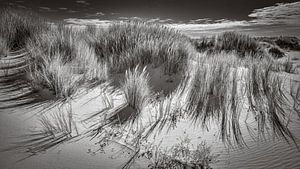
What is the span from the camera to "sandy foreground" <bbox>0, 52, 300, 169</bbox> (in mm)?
1746

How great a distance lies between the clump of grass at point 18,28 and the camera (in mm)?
6457

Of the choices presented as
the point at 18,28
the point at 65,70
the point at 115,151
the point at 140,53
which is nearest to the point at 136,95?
the point at 115,151

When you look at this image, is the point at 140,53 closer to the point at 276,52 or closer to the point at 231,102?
the point at 231,102

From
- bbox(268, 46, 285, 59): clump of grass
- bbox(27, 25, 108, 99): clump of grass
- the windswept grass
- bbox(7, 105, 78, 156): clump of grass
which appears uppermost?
bbox(268, 46, 285, 59): clump of grass

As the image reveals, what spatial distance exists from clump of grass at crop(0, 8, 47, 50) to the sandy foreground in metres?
4.95

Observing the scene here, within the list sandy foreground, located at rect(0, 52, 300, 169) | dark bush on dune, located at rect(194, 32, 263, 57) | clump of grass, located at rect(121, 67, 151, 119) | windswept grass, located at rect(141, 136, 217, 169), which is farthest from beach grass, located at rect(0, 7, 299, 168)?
dark bush on dune, located at rect(194, 32, 263, 57)

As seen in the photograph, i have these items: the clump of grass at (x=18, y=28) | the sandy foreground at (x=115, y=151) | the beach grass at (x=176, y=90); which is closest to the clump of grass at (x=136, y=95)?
the beach grass at (x=176, y=90)

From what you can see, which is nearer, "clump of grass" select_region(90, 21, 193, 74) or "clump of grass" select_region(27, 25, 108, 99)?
"clump of grass" select_region(27, 25, 108, 99)

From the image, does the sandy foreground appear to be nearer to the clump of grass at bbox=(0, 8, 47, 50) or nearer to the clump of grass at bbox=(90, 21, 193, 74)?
the clump of grass at bbox=(90, 21, 193, 74)

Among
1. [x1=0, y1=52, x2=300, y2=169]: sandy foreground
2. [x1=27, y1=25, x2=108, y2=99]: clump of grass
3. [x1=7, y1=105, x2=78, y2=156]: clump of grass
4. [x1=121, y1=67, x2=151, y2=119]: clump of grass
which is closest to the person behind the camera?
[x1=0, y1=52, x2=300, y2=169]: sandy foreground

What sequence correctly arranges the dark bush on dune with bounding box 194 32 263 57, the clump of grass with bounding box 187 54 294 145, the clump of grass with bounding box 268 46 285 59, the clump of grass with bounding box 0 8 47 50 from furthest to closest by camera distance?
the clump of grass with bounding box 268 46 285 59 → the dark bush on dune with bounding box 194 32 263 57 → the clump of grass with bounding box 0 8 47 50 → the clump of grass with bounding box 187 54 294 145

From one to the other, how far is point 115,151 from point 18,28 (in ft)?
24.9

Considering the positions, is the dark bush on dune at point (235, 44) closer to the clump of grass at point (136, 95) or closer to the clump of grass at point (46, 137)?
the clump of grass at point (136, 95)

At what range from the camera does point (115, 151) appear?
196 cm
